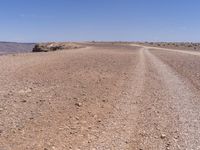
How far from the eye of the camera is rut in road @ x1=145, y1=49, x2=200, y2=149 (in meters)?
7.07

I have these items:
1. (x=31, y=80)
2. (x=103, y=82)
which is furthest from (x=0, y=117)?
(x=103, y=82)

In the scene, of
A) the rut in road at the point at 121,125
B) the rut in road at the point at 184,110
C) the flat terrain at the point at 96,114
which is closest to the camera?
the rut in road at the point at 121,125

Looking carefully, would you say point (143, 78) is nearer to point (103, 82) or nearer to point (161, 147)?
point (103, 82)

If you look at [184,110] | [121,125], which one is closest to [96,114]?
[121,125]

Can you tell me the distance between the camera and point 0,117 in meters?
8.25

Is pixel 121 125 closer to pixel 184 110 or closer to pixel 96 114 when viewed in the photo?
pixel 96 114

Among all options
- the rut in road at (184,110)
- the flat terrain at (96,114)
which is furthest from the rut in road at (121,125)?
the rut in road at (184,110)

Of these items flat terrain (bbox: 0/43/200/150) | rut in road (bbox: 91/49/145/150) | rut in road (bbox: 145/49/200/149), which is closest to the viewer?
A: rut in road (bbox: 91/49/145/150)

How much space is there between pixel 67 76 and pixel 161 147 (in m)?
9.36

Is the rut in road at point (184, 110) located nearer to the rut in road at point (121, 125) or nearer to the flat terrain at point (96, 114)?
the flat terrain at point (96, 114)

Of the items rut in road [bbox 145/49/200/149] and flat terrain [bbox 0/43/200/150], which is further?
rut in road [bbox 145/49/200/149]

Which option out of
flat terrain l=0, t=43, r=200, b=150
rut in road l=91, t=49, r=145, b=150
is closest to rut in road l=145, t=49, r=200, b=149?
flat terrain l=0, t=43, r=200, b=150

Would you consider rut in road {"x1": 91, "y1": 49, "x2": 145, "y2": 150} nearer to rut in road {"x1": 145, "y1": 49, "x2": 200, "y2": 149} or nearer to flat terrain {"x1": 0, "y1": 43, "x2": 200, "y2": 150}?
flat terrain {"x1": 0, "y1": 43, "x2": 200, "y2": 150}

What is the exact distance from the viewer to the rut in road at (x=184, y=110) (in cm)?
707
